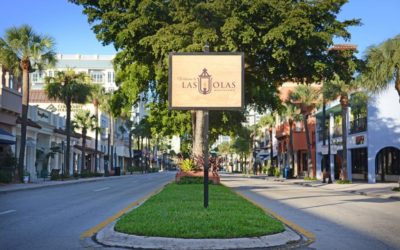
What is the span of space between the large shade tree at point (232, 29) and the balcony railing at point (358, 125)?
57.0 ft

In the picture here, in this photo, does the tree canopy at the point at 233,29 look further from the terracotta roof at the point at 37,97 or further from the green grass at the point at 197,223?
the terracotta roof at the point at 37,97

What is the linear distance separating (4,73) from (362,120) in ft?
94.7

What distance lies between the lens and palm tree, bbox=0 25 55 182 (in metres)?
34.8

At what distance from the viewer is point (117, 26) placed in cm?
2462

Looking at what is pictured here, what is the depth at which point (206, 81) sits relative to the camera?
13297 millimetres

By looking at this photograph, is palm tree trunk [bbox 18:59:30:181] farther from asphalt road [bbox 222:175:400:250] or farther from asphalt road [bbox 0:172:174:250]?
asphalt road [bbox 222:175:400:250]

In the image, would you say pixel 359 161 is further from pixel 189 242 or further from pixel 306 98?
pixel 189 242

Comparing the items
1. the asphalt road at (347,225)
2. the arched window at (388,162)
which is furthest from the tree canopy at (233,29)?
the arched window at (388,162)

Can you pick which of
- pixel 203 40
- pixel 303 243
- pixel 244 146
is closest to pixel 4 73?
pixel 203 40

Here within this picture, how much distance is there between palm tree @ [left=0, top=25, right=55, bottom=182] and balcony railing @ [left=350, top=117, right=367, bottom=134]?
25.3 meters

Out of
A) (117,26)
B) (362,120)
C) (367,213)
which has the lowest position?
(367,213)

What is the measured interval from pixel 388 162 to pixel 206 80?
3454 centimetres

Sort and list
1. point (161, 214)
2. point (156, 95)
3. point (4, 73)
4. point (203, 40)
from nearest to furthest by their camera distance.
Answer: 1. point (161, 214)
2. point (203, 40)
3. point (156, 95)
4. point (4, 73)

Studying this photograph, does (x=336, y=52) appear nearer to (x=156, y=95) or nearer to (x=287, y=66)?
(x=287, y=66)
